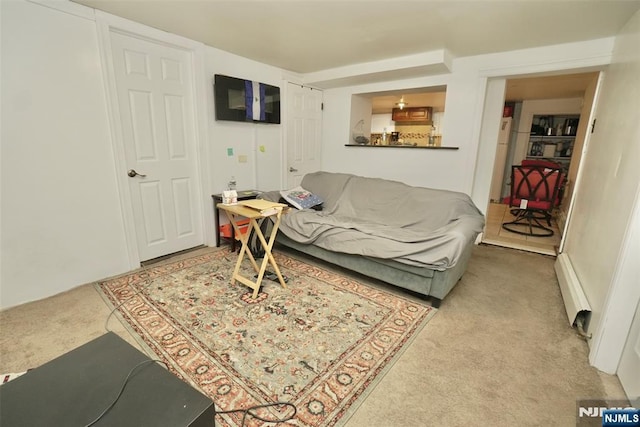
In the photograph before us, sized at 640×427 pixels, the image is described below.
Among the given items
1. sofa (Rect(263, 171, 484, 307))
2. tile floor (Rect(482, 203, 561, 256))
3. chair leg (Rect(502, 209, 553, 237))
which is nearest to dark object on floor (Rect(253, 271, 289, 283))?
sofa (Rect(263, 171, 484, 307))

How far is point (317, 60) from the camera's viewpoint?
3.49 meters

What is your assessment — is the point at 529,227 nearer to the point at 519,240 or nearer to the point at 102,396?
the point at 519,240

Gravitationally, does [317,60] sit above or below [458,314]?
above

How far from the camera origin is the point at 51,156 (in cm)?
223

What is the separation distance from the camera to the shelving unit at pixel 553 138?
5816mm

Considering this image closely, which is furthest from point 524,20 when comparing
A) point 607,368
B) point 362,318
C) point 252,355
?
point 252,355

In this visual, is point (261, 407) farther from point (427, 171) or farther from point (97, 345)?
point (427, 171)

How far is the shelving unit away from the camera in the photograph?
582 centimetres

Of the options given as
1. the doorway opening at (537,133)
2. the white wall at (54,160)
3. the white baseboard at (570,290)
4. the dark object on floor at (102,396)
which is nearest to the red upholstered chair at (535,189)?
the doorway opening at (537,133)

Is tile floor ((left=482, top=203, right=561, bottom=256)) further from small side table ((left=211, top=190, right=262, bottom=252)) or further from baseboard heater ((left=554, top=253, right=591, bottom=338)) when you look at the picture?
small side table ((left=211, top=190, right=262, bottom=252))

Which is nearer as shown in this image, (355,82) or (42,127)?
(42,127)

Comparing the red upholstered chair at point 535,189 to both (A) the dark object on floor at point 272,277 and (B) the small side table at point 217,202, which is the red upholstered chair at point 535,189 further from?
(B) the small side table at point 217,202

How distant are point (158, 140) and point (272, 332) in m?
2.22

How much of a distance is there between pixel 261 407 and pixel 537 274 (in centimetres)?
292
